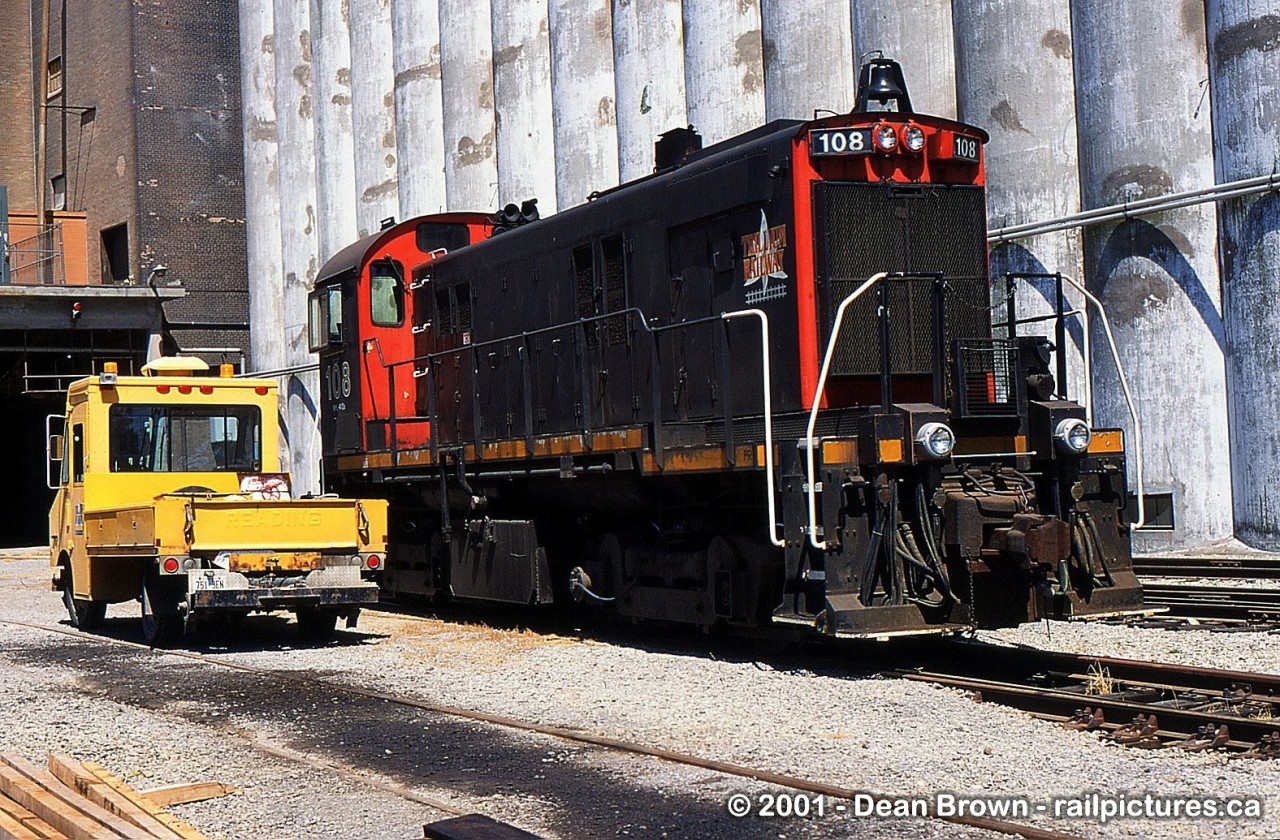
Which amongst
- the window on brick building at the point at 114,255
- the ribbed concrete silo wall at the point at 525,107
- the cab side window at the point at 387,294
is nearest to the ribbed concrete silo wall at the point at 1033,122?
the cab side window at the point at 387,294

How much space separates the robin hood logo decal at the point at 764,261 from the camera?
9.94 meters

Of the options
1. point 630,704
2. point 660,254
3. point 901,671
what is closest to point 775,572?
point 901,671

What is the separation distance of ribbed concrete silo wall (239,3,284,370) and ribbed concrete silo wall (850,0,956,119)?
1808 cm

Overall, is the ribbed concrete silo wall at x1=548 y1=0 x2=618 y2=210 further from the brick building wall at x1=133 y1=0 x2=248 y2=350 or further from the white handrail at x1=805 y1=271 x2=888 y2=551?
the white handrail at x1=805 y1=271 x2=888 y2=551

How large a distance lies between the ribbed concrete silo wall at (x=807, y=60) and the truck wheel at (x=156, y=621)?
34.6 ft

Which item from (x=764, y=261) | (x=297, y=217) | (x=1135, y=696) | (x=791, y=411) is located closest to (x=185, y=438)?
(x=764, y=261)

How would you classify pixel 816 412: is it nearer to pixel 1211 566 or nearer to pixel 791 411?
pixel 791 411

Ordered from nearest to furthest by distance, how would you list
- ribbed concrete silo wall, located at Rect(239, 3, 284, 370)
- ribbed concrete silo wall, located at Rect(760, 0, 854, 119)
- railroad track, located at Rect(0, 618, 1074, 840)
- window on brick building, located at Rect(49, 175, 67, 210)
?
railroad track, located at Rect(0, 618, 1074, 840) → ribbed concrete silo wall, located at Rect(760, 0, 854, 119) → ribbed concrete silo wall, located at Rect(239, 3, 284, 370) → window on brick building, located at Rect(49, 175, 67, 210)

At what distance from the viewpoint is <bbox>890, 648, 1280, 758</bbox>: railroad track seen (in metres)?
6.89

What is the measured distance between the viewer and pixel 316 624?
13234 millimetres

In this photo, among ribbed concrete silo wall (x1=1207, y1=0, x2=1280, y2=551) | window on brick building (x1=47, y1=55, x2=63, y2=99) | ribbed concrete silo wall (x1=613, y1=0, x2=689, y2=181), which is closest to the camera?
ribbed concrete silo wall (x1=1207, y1=0, x2=1280, y2=551)

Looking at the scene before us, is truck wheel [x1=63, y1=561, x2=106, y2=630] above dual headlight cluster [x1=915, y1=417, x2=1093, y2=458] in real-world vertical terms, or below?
below

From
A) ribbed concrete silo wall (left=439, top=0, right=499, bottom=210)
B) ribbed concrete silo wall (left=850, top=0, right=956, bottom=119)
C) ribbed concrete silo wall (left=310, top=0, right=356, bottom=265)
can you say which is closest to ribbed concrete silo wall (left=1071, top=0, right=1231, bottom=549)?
ribbed concrete silo wall (left=850, top=0, right=956, bottom=119)

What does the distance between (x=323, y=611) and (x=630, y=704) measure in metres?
4.90
